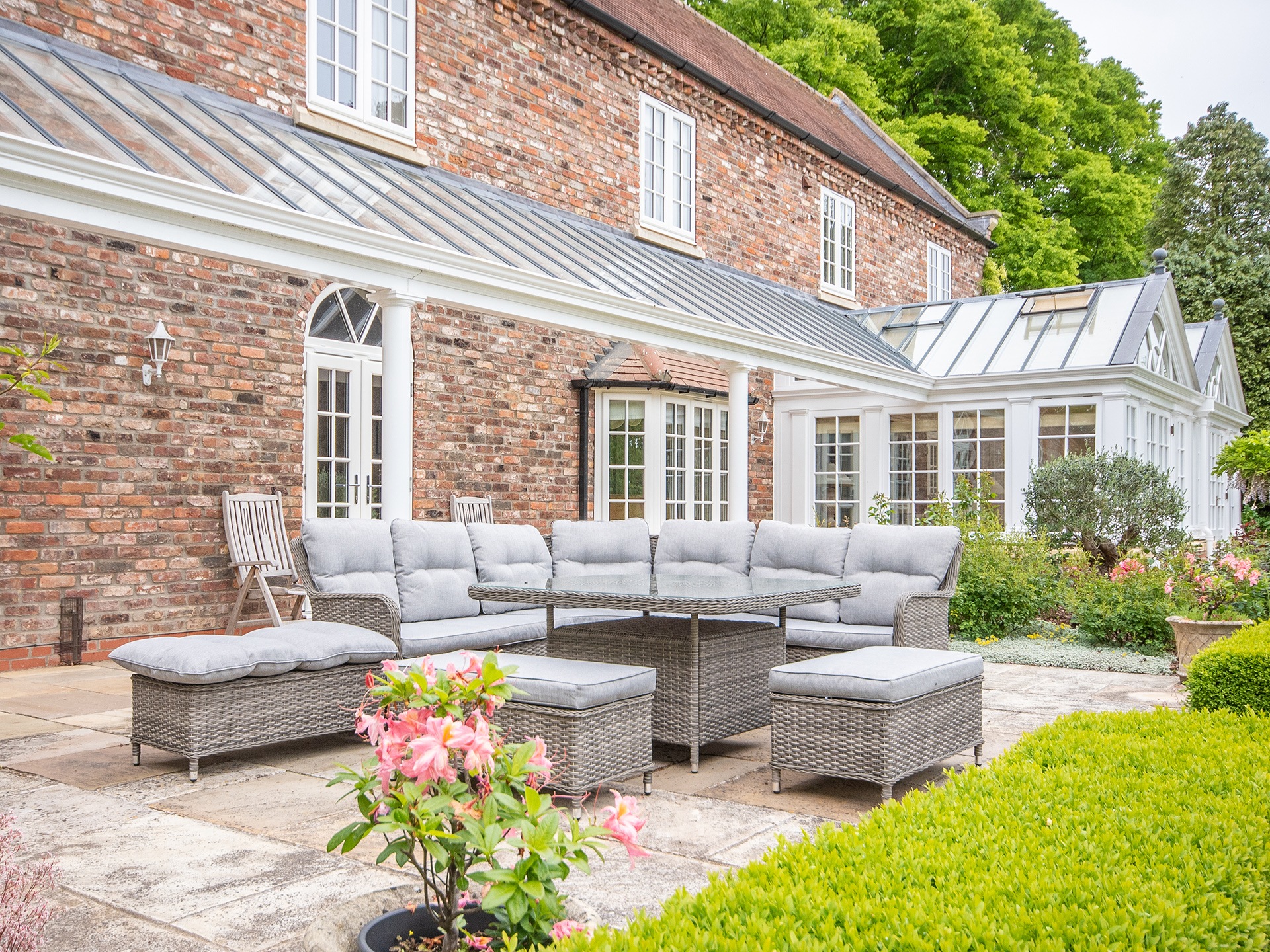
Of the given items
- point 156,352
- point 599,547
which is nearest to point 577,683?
point 599,547

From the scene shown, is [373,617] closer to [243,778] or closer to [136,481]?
[243,778]

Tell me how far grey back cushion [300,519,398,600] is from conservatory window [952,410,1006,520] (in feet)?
26.9

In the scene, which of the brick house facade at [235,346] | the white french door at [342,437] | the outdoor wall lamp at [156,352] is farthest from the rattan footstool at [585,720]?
the white french door at [342,437]

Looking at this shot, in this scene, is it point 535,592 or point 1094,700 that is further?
point 1094,700

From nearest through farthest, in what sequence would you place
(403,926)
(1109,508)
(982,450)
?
(403,926) < (1109,508) < (982,450)

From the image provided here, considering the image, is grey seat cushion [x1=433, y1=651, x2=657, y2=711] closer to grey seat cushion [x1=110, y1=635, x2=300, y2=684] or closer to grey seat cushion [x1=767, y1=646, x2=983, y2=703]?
grey seat cushion [x1=767, y1=646, x2=983, y2=703]

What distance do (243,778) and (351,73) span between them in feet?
21.9

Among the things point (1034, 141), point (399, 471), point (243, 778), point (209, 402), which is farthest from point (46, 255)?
point (1034, 141)

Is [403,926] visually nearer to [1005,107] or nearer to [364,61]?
[364,61]

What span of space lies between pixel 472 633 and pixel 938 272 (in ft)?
53.0

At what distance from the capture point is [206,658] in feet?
14.6

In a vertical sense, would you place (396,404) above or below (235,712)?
above

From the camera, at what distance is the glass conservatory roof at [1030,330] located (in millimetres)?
12305

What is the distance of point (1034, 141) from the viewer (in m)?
26.0
